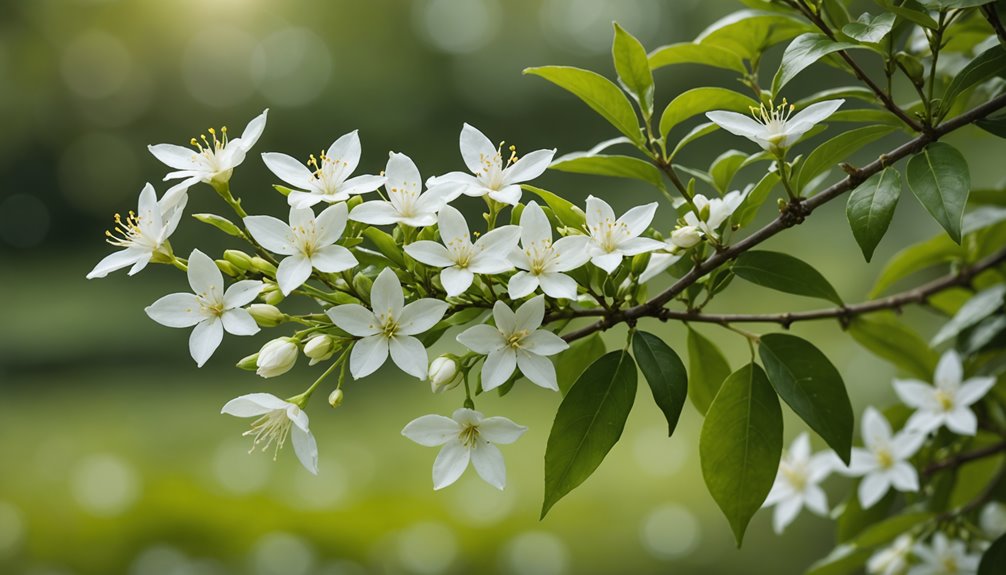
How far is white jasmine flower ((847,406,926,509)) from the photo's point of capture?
96 centimetres

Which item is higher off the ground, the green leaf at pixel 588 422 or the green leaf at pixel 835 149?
the green leaf at pixel 835 149

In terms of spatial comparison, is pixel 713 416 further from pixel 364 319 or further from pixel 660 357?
pixel 364 319

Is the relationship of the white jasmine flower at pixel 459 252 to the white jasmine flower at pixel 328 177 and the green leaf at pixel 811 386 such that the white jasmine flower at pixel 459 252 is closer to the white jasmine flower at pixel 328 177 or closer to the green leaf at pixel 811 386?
the white jasmine flower at pixel 328 177

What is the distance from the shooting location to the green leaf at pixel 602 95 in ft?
2.27

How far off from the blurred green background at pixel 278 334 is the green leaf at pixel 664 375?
7.20 feet

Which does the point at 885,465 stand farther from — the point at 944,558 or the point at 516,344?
the point at 516,344

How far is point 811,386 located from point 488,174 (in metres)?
0.27

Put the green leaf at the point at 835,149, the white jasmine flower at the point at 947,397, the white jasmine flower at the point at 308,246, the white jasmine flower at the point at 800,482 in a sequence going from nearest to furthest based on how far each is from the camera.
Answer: the white jasmine flower at the point at 308,246 < the green leaf at the point at 835,149 < the white jasmine flower at the point at 947,397 < the white jasmine flower at the point at 800,482

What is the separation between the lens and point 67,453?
3.40 m

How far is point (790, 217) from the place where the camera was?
0.64 meters

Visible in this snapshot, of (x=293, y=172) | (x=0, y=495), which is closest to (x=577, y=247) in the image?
(x=293, y=172)

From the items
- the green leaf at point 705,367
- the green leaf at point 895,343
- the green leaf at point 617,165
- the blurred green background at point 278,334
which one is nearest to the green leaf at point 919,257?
the green leaf at point 895,343

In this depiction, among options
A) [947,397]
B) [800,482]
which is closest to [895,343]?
[947,397]

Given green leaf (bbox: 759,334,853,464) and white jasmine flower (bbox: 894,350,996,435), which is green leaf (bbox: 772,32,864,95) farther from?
white jasmine flower (bbox: 894,350,996,435)
